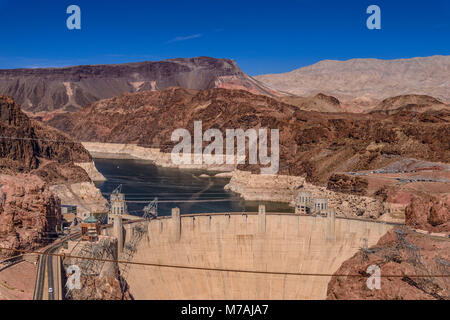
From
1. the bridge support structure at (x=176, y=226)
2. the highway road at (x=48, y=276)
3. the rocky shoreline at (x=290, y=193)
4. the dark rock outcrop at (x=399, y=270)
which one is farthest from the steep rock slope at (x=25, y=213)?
the rocky shoreline at (x=290, y=193)

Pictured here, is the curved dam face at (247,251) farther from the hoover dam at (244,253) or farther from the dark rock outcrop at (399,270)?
the dark rock outcrop at (399,270)

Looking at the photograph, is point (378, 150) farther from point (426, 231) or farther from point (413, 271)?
point (413, 271)

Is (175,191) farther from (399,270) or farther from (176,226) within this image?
(399,270)

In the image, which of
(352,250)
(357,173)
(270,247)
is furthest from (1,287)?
(357,173)

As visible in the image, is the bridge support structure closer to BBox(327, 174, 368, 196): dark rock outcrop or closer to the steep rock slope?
the steep rock slope

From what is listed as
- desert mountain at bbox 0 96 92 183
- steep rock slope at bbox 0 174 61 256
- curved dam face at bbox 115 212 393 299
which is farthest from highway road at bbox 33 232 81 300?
desert mountain at bbox 0 96 92 183

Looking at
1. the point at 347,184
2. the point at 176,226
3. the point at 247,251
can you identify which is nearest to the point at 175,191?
the point at 347,184
